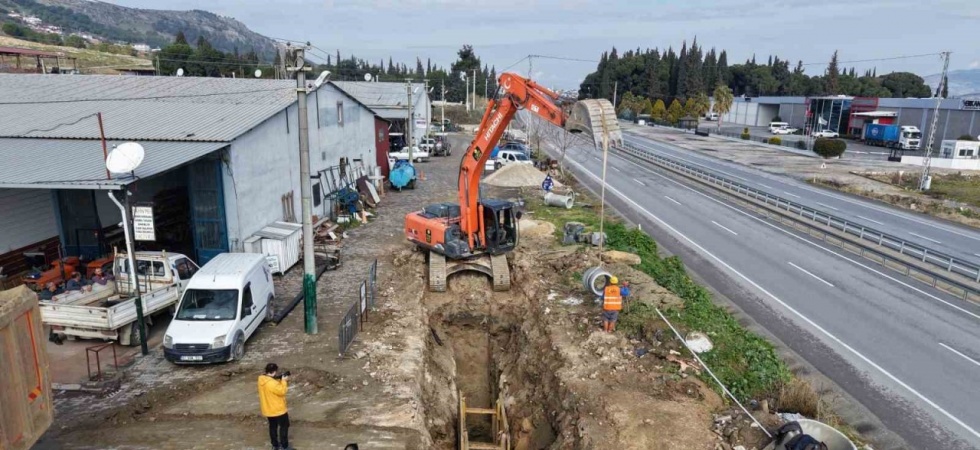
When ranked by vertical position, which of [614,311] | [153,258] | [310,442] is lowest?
[310,442]

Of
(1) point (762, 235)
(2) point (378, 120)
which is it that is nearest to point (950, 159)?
(1) point (762, 235)

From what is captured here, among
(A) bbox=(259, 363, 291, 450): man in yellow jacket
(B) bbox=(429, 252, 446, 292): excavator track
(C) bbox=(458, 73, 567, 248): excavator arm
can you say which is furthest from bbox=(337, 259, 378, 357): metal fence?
(C) bbox=(458, 73, 567, 248): excavator arm

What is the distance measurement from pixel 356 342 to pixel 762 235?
20.5m

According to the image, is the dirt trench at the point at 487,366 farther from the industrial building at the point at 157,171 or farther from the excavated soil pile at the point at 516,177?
the excavated soil pile at the point at 516,177

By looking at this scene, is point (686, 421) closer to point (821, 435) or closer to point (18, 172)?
point (821, 435)

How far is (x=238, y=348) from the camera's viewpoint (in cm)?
1330

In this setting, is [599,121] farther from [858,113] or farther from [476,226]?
[858,113]

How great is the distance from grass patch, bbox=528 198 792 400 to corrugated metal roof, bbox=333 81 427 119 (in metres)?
35.7

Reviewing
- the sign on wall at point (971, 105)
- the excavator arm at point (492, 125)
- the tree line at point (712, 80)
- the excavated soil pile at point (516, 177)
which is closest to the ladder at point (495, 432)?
the excavator arm at point (492, 125)

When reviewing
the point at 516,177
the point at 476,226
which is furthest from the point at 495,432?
the point at 516,177

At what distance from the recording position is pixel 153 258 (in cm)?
1552

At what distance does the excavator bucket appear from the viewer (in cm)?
1387

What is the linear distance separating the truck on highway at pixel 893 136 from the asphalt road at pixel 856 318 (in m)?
49.2

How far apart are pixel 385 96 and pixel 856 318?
48173mm
